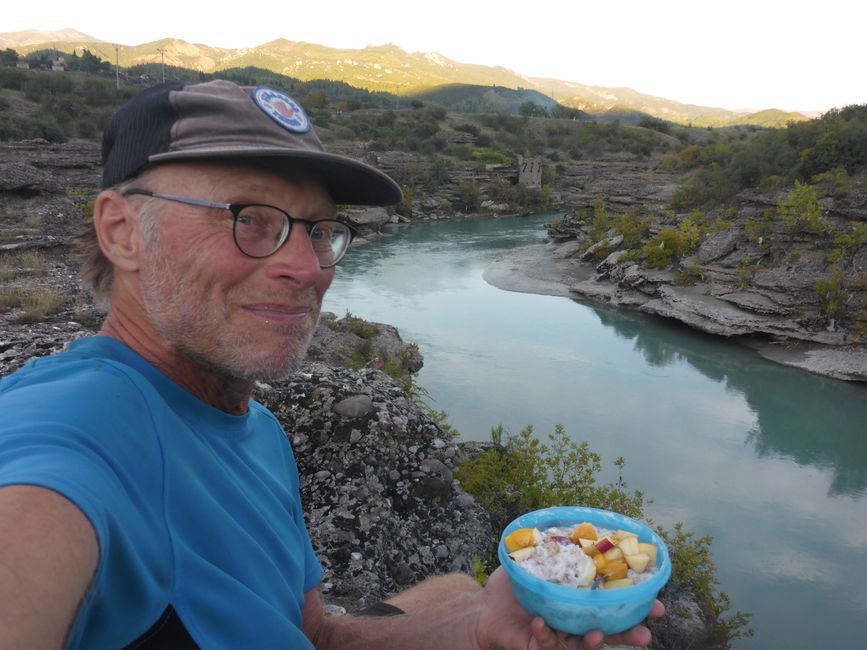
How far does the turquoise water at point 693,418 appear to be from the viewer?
724 centimetres

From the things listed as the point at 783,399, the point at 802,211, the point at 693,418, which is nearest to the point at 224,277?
the point at 693,418

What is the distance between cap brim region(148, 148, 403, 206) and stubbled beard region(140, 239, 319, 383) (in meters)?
0.26

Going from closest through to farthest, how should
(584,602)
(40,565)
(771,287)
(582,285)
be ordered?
1. (40,565)
2. (584,602)
3. (771,287)
4. (582,285)

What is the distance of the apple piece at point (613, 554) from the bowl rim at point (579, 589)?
0.28ft

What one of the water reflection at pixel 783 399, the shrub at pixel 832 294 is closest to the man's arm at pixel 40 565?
the water reflection at pixel 783 399

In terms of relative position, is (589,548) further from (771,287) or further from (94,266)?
(771,287)

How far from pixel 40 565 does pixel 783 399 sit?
47.3 feet

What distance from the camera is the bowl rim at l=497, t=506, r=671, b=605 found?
4.07ft

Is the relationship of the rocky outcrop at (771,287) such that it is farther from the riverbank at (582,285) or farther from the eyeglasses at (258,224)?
the eyeglasses at (258,224)

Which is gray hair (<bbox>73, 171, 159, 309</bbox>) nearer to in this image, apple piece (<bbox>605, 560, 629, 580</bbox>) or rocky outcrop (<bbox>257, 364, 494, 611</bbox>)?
apple piece (<bbox>605, 560, 629, 580</bbox>)

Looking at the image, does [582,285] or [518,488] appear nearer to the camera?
[518,488]

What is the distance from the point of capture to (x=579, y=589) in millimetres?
1247

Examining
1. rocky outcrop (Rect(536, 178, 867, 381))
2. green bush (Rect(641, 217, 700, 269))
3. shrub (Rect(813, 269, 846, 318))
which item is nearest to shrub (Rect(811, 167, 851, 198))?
rocky outcrop (Rect(536, 178, 867, 381))

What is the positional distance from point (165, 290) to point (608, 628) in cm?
121
